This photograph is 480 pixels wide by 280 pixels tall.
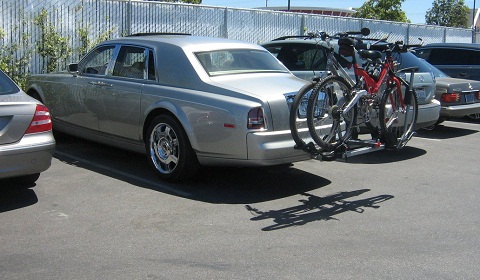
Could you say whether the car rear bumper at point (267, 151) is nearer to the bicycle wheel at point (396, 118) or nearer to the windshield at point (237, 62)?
the bicycle wheel at point (396, 118)

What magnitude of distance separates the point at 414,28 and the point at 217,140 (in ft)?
59.7

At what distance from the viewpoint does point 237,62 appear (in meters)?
7.08

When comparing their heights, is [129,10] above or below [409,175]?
above

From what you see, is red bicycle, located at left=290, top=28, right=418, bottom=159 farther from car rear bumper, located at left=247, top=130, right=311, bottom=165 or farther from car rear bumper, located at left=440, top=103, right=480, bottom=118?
car rear bumper, located at left=440, top=103, right=480, bottom=118

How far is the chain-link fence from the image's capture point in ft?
40.4

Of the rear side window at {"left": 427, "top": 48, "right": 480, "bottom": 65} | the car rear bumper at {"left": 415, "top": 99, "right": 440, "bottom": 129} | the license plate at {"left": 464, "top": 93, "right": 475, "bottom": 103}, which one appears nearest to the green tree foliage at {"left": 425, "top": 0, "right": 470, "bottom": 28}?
the rear side window at {"left": 427, "top": 48, "right": 480, "bottom": 65}

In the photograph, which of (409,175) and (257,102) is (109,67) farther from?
(409,175)

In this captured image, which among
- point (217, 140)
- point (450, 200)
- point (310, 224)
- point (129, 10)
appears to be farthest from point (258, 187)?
point (129, 10)

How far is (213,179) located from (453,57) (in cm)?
873

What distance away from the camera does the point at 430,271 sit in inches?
171

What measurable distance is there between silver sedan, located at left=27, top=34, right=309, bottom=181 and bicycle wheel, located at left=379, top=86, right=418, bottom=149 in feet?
3.20

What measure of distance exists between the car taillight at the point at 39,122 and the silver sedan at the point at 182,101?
4.24 ft

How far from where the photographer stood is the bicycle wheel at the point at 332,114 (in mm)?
6051

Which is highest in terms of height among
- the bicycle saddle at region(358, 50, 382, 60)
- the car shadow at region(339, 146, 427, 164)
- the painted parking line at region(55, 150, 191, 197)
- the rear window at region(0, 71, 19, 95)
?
the bicycle saddle at region(358, 50, 382, 60)
